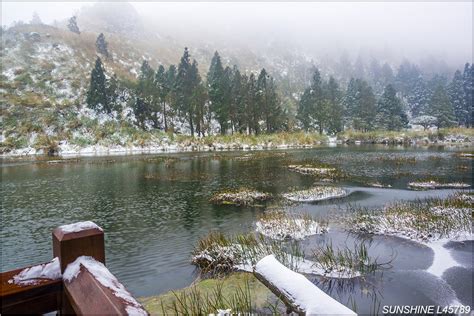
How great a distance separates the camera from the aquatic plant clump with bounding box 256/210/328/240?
437 inches

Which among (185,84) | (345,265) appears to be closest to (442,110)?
(185,84)

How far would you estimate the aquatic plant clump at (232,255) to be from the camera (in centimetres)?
841

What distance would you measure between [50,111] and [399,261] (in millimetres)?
61948

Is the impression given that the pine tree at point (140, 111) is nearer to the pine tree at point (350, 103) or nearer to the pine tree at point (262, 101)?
the pine tree at point (262, 101)

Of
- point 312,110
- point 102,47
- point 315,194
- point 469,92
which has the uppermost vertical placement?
point 102,47

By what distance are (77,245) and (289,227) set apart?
1002 cm

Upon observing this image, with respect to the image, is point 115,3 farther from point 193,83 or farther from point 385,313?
point 385,313

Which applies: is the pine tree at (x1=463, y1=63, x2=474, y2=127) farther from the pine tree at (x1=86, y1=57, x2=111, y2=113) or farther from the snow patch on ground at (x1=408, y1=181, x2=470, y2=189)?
the pine tree at (x1=86, y1=57, x2=111, y2=113)

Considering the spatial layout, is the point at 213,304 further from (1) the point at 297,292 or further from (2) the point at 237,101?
(2) the point at 237,101

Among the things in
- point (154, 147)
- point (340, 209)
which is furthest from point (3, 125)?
point (340, 209)

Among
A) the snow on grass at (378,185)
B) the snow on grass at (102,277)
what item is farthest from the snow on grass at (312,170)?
the snow on grass at (102,277)

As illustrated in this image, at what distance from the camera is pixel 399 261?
28.8 ft

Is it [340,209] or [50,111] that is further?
[50,111]

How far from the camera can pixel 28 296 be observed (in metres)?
1.76
